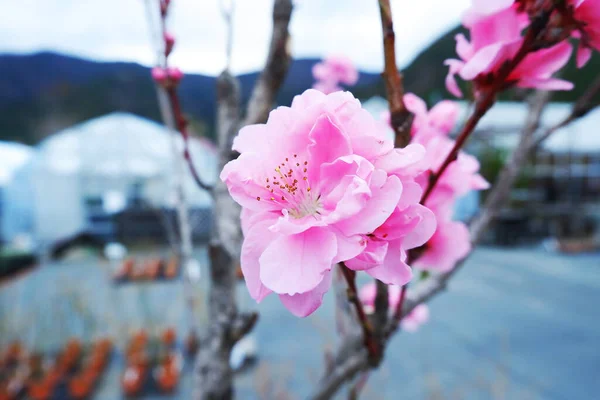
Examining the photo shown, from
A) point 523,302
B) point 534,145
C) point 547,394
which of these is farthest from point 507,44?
point 523,302

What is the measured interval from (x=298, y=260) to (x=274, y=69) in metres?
0.29

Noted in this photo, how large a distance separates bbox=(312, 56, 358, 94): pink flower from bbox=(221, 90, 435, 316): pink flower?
0.64 meters

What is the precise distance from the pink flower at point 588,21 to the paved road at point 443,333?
3.92ft

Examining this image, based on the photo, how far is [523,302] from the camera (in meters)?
2.98

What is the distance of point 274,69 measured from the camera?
1.38ft

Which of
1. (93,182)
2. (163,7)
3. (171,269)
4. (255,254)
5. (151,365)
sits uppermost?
(163,7)

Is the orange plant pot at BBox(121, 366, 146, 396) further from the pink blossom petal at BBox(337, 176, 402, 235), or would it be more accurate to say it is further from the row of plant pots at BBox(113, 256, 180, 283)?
the pink blossom petal at BBox(337, 176, 402, 235)

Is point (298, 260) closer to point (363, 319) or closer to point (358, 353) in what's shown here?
point (363, 319)

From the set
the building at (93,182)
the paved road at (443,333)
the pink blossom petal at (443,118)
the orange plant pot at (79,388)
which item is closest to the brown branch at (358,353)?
the pink blossom petal at (443,118)

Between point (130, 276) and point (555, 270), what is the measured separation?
12.1 ft

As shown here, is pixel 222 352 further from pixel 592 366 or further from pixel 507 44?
pixel 592 366

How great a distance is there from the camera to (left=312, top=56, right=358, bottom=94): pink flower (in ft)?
2.68

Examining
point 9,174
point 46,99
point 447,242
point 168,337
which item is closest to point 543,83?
point 447,242

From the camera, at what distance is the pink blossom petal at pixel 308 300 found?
0.18m
